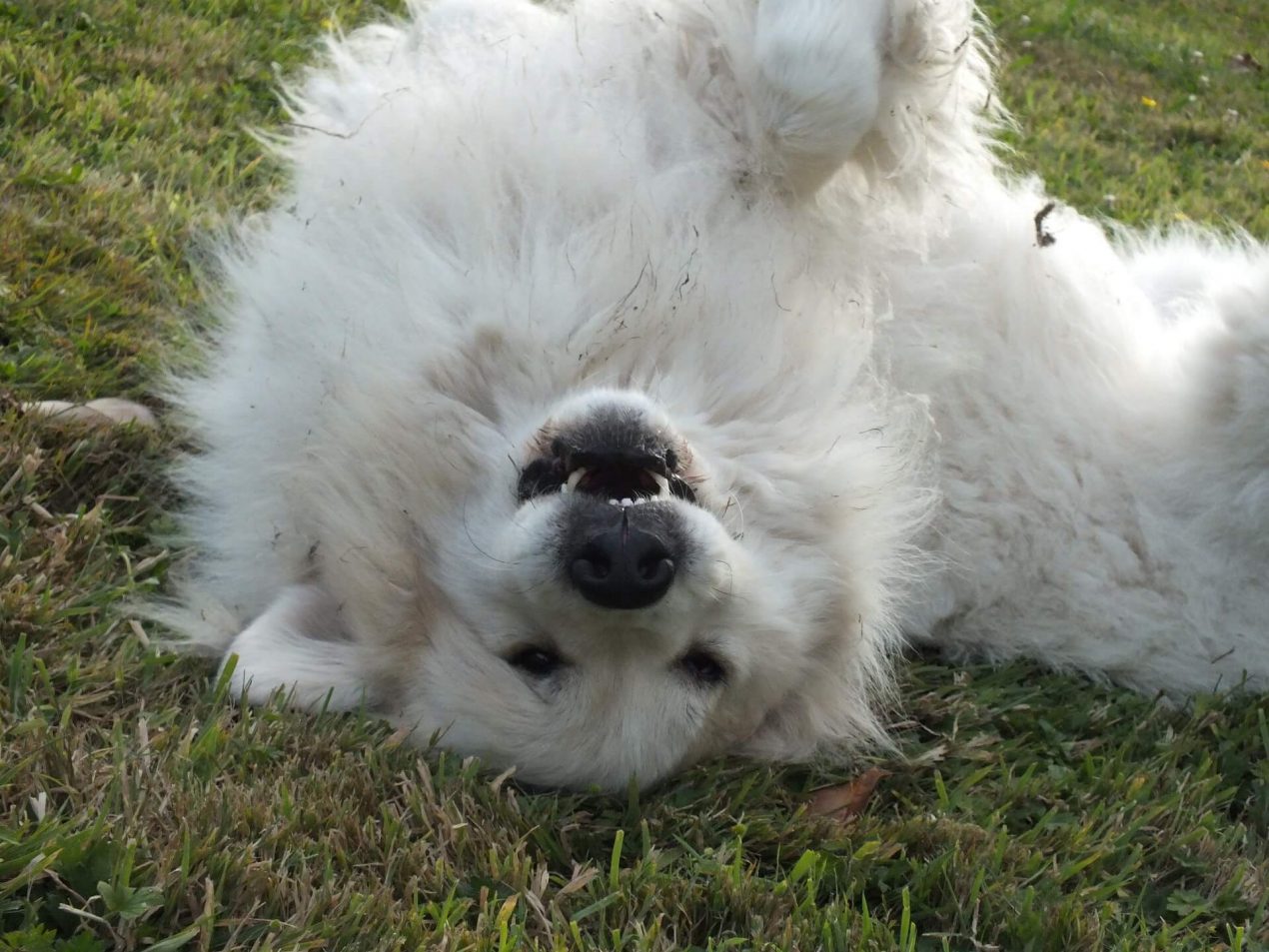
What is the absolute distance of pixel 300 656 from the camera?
2.78 meters

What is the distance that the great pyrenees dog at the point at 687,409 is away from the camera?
8.95ft

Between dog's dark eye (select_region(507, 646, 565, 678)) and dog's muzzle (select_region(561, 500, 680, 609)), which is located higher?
dog's muzzle (select_region(561, 500, 680, 609))

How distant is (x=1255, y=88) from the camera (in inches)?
380

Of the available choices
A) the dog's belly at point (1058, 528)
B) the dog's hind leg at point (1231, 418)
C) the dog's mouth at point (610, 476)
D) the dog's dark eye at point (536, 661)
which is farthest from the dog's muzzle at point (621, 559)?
the dog's hind leg at point (1231, 418)

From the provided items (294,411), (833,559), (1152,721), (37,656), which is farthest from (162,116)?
(1152,721)

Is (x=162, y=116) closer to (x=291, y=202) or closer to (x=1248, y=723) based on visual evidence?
(x=291, y=202)

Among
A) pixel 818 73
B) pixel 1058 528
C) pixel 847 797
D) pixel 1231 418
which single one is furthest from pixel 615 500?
pixel 1231 418

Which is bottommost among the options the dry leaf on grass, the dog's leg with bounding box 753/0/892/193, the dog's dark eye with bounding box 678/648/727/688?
the dry leaf on grass

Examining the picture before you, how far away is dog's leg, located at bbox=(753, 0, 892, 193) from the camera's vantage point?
310 centimetres

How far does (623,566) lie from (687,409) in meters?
0.52

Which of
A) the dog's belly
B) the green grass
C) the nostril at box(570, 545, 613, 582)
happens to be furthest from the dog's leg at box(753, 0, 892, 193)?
the green grass

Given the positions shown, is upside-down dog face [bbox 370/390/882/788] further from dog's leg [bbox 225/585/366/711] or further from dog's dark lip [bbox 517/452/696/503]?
dog's leg [bbox 225/585/366/711]

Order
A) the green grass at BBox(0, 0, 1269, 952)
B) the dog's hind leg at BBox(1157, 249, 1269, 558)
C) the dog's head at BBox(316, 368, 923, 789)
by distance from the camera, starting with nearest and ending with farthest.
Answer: the green grass at BBox(0, 0, 1269, 952), the dog's head at BBox(316, 368, 923, 789), the dog's hind leg at BBox(1157, 249, 1269, 558)

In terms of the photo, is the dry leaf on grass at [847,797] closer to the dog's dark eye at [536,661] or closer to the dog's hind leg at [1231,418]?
the dog's dark eye at [536,661]
